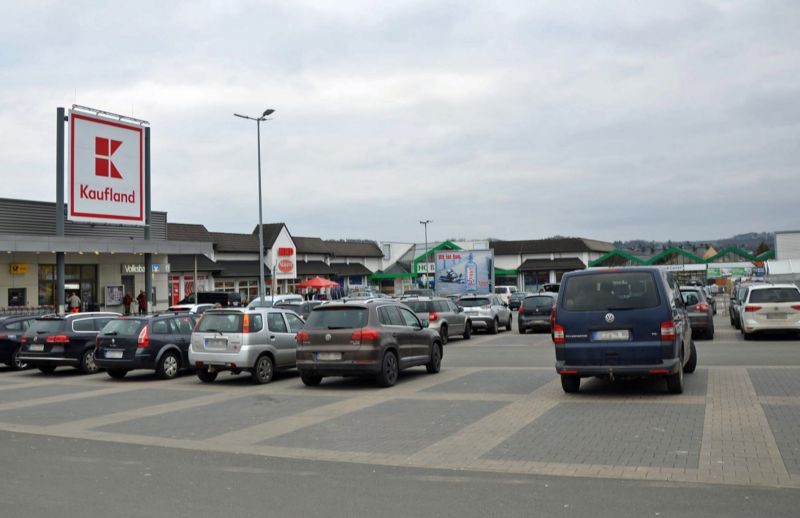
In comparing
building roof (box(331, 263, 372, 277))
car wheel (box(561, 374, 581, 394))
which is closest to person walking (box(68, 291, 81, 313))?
car wheel (box(561, 374, 581, 394))

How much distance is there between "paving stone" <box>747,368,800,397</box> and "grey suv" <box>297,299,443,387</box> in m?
6.30

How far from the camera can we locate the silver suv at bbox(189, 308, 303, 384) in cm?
1586

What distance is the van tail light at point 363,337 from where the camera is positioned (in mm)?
14453

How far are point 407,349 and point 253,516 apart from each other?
9.53 metres

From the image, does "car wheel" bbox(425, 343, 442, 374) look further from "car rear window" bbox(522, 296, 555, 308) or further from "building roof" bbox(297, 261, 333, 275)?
"building roof" bbox(297, 261, 333, 275)

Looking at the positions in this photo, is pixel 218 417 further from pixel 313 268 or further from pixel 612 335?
pixel 313 268

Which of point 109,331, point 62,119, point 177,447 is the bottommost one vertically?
point 177,447

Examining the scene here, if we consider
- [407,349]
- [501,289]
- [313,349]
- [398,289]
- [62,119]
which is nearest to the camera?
[313,349]

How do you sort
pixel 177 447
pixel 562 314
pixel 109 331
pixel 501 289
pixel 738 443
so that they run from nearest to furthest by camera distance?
pixel 738 443, pixel 177 447, pixel 562 314, pixel 109 331, pixel 501 289

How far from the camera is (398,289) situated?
89.8 meters

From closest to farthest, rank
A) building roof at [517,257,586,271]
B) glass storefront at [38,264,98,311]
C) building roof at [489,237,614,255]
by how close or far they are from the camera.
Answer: glass storefront at [38,264,98,311] → building roof at [517,257,586,271] → building roof at [489,237,614,255]

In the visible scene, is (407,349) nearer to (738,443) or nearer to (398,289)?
(738,443)

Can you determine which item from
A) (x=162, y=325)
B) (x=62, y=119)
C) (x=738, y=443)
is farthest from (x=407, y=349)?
(x=62, y=119)

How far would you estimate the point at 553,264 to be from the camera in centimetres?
A: 9038
